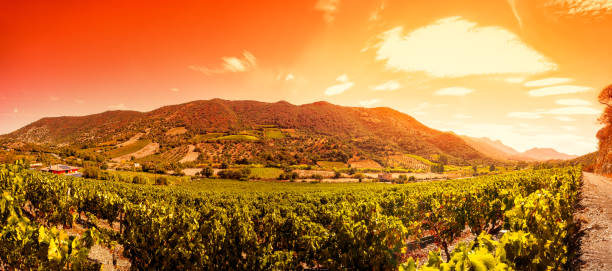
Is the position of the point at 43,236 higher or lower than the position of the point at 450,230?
higher

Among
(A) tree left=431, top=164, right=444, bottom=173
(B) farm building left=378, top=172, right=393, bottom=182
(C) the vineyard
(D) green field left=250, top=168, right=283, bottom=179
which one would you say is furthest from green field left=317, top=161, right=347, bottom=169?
(C) the vineyard

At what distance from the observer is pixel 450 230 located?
41.2 ft

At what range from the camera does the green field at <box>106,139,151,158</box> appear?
160 m

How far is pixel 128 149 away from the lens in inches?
6757

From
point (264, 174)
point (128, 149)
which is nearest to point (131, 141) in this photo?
point (128, 149)

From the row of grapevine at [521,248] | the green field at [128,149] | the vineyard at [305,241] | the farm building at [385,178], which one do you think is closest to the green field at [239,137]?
the green field at [128,149]

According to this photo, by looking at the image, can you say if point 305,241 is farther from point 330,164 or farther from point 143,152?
point 143,152

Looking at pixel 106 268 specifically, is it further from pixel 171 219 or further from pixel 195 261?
pixel 195 261

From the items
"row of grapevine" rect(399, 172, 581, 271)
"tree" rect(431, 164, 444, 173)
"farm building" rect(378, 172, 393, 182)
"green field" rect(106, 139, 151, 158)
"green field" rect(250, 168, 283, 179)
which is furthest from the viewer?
"tree" rect(431, 164, 444, 173)

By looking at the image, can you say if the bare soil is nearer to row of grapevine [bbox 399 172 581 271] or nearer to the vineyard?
the vineyard

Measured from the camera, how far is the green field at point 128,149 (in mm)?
160000

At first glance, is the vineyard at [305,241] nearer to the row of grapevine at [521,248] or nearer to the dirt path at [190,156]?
the row of grapevine at [521,248]

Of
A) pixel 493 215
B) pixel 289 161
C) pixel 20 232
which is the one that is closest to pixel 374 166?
pixel 289 161

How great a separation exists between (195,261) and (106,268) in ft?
20.6
